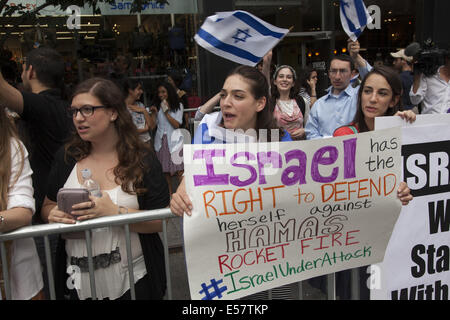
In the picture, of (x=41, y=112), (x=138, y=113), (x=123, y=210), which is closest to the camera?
(x=123, y=210)

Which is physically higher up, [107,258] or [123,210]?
[123,210]

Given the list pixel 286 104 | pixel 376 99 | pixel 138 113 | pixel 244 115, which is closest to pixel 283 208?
pixel 244 115

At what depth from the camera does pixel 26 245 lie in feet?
7.13

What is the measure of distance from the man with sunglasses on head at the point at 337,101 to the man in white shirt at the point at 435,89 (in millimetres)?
1729

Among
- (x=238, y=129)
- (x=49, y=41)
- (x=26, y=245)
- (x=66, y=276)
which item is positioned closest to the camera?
(x=26, y=245)

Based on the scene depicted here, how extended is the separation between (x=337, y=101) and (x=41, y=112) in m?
2.91

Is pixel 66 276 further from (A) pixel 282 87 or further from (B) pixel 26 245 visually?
(A) pixel 282 87

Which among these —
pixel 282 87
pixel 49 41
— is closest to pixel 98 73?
pixel 49 41

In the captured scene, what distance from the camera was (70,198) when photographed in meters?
1.98

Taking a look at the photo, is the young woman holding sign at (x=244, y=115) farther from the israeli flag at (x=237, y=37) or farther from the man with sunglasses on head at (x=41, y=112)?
the man with sunglasses on head at (x=41, y=112)

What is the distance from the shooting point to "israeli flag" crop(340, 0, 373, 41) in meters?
3.75

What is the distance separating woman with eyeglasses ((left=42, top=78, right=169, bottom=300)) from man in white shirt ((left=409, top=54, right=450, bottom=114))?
4705 mm

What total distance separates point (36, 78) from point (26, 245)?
1682mm

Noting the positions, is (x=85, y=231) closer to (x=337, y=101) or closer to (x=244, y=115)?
(x=244, y=115)
